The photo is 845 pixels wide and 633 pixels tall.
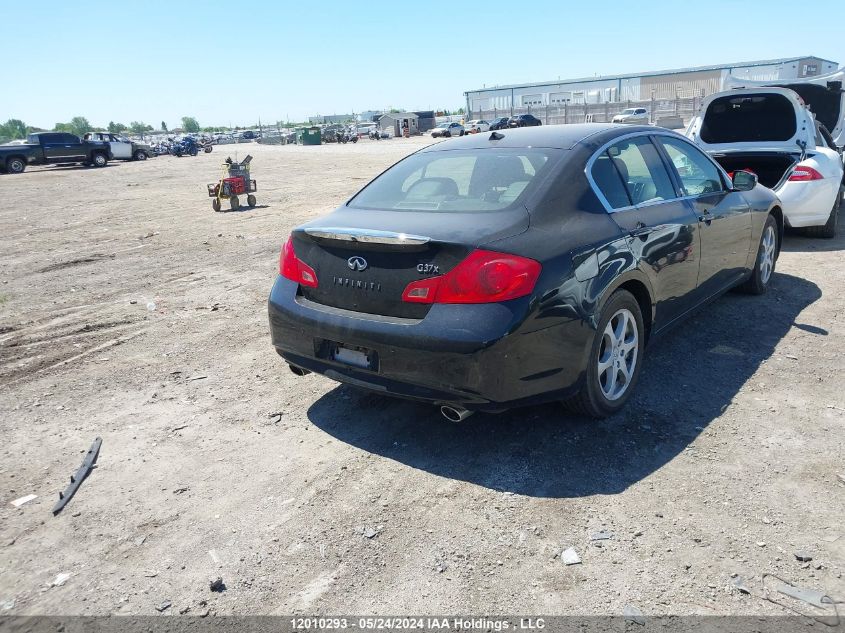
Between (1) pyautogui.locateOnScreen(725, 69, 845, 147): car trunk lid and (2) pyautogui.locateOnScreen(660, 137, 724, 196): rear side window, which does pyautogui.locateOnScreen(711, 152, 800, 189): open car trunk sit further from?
(2) pyautogui.locateOnScreen(660, 137, 724, 196): rear side window

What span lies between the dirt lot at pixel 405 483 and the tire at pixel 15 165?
33.3m

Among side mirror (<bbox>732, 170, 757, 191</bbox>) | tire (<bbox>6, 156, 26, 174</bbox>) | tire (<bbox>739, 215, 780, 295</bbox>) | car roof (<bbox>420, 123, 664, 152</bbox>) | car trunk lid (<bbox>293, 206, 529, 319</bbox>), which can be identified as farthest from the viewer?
tire (<bbox>6, 156, 26, 174</bbox>)

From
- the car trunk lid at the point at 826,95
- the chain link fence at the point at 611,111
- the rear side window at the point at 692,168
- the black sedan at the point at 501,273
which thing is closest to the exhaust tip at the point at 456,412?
the black sedan at the point at 501,273

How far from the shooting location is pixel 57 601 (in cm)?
269

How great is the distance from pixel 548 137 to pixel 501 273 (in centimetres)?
146

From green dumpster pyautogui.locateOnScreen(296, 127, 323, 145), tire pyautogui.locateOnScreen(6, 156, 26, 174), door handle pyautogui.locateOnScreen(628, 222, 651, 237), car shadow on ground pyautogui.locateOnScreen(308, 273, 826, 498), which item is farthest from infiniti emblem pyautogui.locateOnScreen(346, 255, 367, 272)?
green dumpster pyautogui.locateOnScreen(296, 127, 323, 145)

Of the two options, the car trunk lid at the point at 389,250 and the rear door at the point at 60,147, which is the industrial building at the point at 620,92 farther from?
the car trunk lid at the point at 389,250

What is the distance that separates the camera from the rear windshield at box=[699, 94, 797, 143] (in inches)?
343

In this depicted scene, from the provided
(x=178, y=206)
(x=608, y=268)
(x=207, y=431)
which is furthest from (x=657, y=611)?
(x=178, y=206)

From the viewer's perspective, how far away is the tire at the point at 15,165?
110 ft

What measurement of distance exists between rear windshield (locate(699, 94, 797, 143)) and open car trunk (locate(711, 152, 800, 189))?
65cm

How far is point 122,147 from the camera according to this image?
41.6 metres

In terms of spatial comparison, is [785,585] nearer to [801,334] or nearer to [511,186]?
[511,186]

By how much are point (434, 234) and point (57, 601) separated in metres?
2.34
